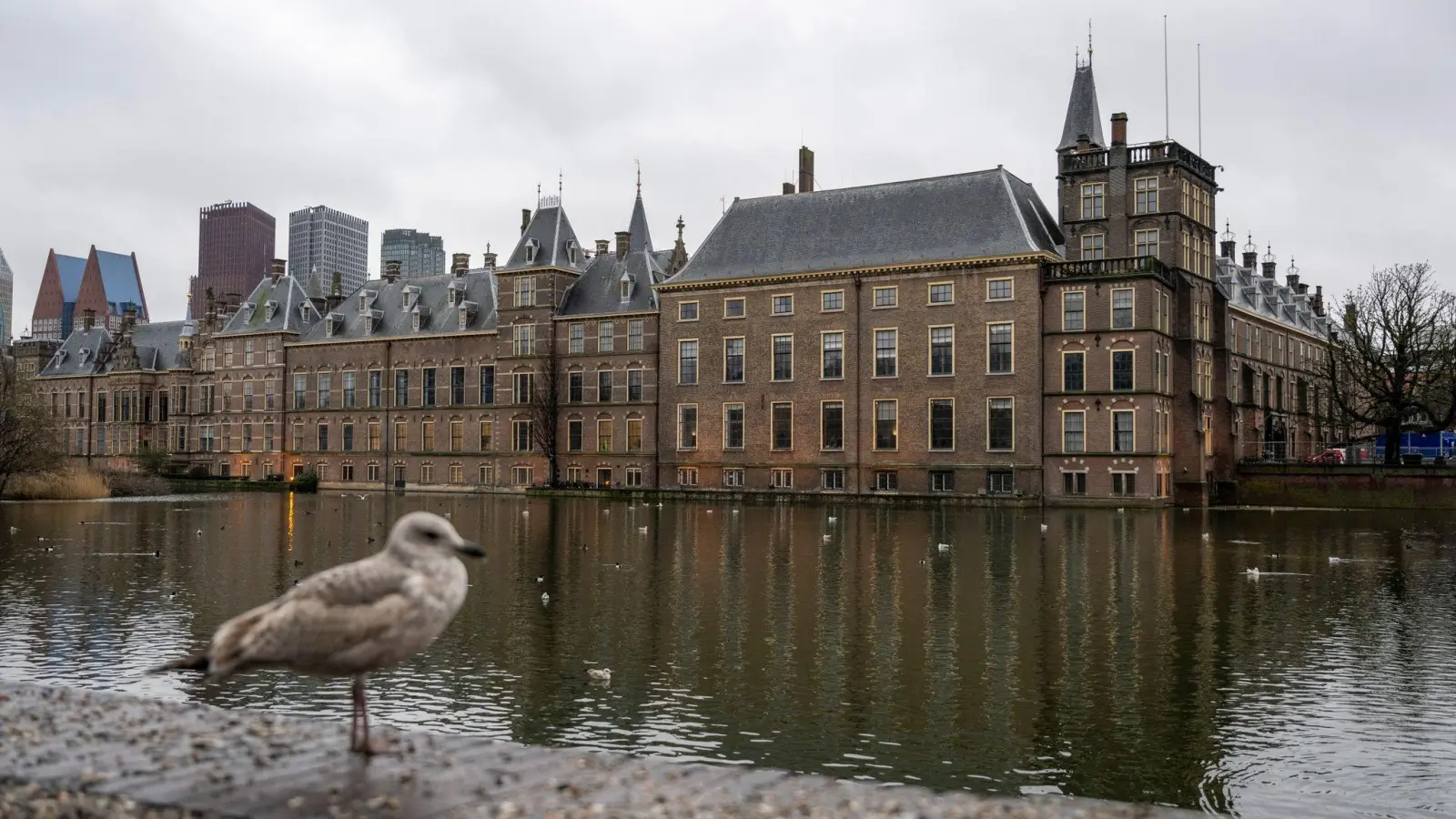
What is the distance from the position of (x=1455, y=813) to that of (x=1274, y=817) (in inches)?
61.5

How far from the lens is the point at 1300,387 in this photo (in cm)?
8612

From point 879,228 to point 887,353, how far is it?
6831 mm

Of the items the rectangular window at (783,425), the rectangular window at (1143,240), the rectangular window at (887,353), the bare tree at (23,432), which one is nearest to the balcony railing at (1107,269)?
the rectangular window at (1143,240)

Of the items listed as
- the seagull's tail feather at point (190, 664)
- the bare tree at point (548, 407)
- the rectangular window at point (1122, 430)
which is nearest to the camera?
the seagull's tail feather at point (190, 664)

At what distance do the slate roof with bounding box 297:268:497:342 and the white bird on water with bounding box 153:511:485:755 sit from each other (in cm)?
7381

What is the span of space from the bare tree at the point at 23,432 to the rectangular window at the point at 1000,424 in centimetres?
4354

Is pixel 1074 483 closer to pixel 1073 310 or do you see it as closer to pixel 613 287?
pixel 1073 310

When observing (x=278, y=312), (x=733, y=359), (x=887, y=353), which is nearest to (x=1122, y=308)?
(x=887, y=353)

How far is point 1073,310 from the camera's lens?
6109cm

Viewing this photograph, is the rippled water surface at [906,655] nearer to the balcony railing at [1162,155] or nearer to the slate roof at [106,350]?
the balcony railing at [1162,155]

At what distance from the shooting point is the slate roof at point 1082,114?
64.4m

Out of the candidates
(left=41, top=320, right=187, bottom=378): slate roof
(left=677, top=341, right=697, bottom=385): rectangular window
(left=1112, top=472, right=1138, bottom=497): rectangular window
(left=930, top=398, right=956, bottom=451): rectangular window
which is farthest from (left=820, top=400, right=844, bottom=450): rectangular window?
(left=41, top=320, right=187, bottom=378): slate roof

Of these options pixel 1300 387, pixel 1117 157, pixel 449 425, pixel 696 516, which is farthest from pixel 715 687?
pixel 1300 387

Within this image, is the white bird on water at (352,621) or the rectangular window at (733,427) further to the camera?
the rectangular window at (733,427)
